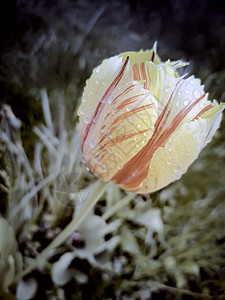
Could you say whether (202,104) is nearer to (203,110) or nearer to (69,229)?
(203,110)

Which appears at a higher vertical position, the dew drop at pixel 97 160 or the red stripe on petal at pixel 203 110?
the dew drop at pixel 97 160

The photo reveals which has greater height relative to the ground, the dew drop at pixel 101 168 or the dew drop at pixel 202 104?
the dew drop at pixel 101 168

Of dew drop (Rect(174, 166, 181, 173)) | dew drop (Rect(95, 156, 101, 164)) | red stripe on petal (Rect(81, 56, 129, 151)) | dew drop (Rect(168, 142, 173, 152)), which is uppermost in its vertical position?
red stripe on petal (Rect(81, 56, 129, 151))

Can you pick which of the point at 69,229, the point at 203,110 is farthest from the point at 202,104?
the point at 69,229

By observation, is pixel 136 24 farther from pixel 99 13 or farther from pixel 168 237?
pixel 168 237

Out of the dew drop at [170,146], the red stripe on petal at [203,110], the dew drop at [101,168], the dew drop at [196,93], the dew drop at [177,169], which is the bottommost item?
the dew drop at [177,169]
